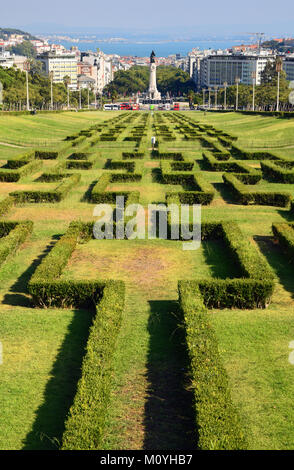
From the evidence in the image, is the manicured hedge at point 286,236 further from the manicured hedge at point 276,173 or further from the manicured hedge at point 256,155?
the manicured hedge at point 256,155

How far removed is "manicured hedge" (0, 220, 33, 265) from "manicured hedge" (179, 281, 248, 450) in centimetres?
727

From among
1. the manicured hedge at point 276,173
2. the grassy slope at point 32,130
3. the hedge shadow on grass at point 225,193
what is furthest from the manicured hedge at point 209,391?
the grassy slope at point 32,130

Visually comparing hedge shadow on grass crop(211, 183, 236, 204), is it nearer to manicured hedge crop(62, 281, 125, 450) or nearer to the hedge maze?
the hedge maze

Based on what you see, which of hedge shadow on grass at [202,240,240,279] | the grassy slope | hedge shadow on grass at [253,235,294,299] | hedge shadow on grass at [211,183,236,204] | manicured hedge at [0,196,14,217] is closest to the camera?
hedge shadow on grass at [253,235,294,299]

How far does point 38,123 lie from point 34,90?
51410 millimetres

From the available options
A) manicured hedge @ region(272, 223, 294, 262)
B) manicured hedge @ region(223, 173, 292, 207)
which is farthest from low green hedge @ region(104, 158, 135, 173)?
manicured hedge @ region(272, 223, 294, 262)

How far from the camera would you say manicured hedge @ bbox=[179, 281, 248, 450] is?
Answer: 7.43 m

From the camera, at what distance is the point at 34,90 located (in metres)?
114

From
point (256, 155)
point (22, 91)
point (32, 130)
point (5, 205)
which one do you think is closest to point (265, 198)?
point (5, 205)

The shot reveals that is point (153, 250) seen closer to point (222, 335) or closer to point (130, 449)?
point (222, 335)

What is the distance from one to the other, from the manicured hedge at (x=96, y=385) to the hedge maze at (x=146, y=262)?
2 centimetres

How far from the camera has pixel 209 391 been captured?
27.9 feet

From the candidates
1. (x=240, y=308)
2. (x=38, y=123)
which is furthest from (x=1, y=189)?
(x=38, y=123)

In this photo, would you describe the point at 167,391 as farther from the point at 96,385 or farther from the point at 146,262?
the point at 146,262
